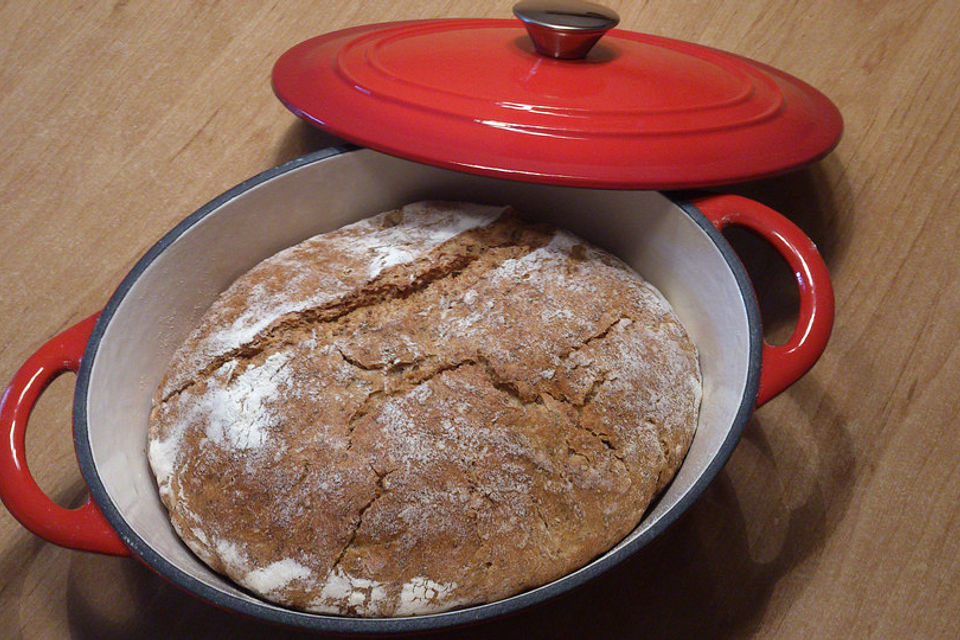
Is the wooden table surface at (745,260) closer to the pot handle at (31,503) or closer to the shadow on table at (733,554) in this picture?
the shadow on table at (733,554)

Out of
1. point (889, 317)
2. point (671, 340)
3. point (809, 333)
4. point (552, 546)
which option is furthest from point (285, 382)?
point (889, 317)

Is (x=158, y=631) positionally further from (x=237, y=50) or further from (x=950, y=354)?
(x=950, y=354)

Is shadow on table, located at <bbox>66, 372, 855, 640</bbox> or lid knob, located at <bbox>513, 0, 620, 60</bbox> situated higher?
lid knob, located at <bbox>513, 0, 620, 60</bbox>

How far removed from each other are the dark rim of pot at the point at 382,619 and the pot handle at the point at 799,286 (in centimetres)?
3

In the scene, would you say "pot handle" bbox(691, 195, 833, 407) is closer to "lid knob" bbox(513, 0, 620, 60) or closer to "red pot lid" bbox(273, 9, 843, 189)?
"red pot lid" bbox(273, 9, 843, 189)

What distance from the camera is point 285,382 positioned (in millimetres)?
709

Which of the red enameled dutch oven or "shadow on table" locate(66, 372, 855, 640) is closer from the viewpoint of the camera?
the red enameled dutch oven

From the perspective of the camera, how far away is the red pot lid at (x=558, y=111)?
2.40 ft

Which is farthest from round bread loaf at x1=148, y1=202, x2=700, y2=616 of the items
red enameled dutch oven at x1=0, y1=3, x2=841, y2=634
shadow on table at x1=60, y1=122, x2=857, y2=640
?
shadow on table at x1=60, y1=122, x2=857, y2=640

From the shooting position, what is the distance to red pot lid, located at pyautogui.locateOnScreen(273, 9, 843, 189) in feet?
2.40

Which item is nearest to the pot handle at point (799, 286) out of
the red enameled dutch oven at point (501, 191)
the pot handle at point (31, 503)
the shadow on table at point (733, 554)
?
the red enameled dutch oven at point (501, 191)

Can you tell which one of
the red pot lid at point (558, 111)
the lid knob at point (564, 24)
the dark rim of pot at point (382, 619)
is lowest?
the dark rim of pot at point (382, 619)

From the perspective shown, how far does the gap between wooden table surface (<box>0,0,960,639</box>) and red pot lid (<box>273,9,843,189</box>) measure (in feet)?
0.62

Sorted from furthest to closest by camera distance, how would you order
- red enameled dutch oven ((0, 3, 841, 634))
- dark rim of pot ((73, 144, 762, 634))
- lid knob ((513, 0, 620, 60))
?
lid knob ((513, 0, 620, 60)) → red enameled dutch oven ((0, 3, 841, 634)) → dark rim of pot ((73, 144, 762, 634))
